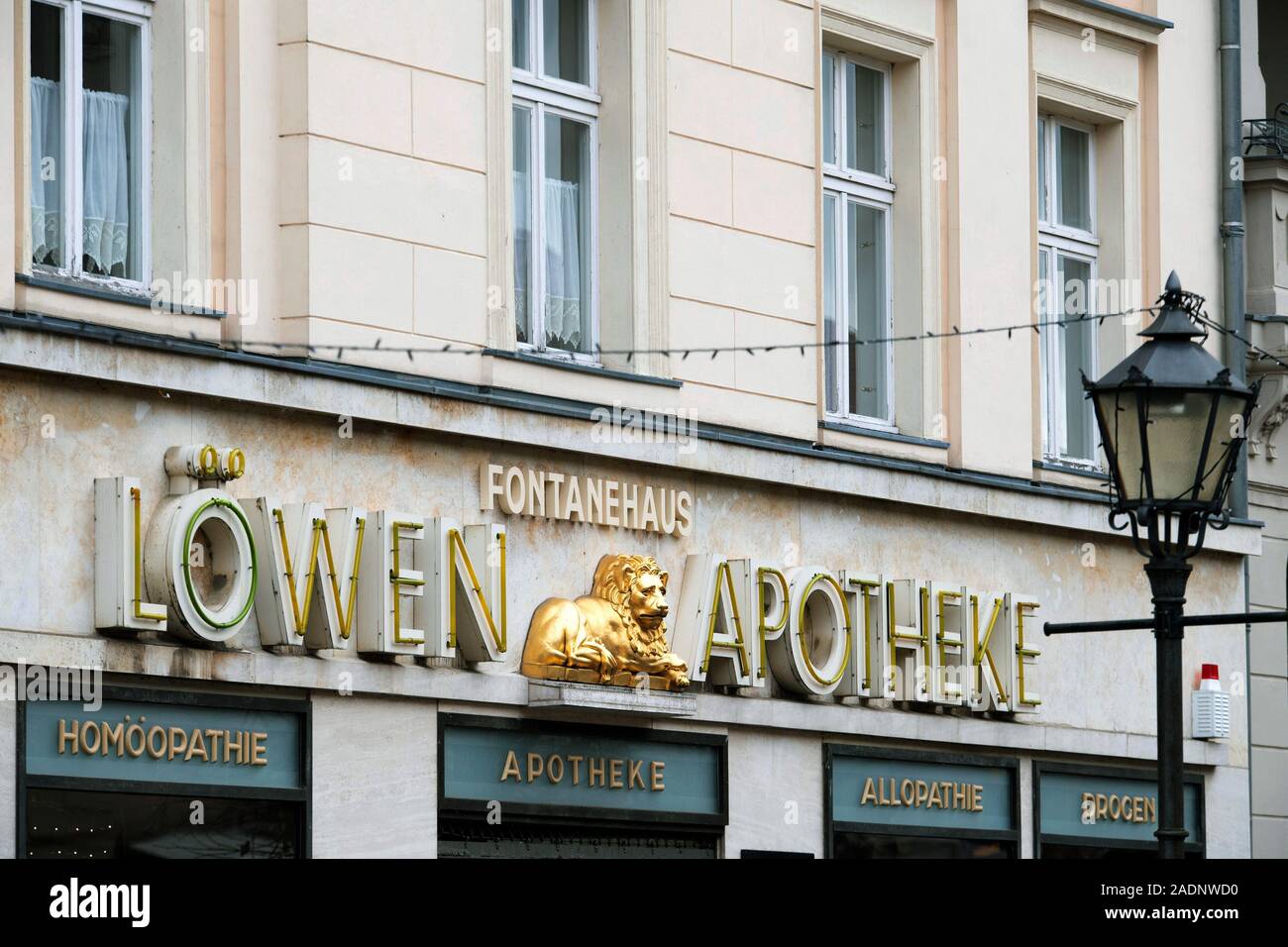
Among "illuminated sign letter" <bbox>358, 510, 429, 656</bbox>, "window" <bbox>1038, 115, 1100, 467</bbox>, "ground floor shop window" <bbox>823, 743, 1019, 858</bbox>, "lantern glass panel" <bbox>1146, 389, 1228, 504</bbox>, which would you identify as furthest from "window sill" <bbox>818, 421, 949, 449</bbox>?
"lantern glass panel" <bbox>1146, 389, 1228, 504</bbox>

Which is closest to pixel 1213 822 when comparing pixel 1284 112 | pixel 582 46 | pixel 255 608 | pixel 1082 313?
pixel 1082 313

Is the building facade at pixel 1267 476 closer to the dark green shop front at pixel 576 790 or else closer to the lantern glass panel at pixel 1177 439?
the dark green shop front at pixel 576 790

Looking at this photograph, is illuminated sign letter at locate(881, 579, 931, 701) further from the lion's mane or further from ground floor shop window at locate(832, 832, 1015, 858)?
the lion's mane

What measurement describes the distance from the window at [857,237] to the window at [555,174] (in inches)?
84.2

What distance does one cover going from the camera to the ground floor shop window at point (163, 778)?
11906mm

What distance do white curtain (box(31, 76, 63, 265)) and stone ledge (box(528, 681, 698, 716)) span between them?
343 cm

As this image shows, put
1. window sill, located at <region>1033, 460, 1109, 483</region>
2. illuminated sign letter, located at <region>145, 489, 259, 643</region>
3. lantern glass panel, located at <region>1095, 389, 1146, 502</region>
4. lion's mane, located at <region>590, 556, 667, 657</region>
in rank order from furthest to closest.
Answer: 1. window sill, located at <region>1033, 460, 1109, 483</region>
2. lion's mane, located at <region>590, 556, 667, 657</region>
3. illuminated sign letter, located at <region>145, 489, 259, 643</region>
4. lantern glass panel, located at <region>1095, 389, 1146, 502</region>

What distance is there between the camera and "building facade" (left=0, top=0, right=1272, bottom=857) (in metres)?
12.4

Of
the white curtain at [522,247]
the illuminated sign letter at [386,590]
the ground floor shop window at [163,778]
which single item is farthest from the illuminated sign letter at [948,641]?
the ground floor shop window at [163,778]

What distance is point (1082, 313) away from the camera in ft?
62.3

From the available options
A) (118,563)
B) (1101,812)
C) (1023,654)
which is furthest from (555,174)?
(1101,812)

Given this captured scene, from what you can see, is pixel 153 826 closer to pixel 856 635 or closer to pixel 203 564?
pixel 203 564

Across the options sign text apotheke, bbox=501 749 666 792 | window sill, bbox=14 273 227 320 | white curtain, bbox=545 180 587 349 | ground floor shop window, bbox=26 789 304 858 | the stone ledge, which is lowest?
ground floor shop window, bbox=26 789 304 858

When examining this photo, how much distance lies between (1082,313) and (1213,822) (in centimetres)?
Answer: 366
